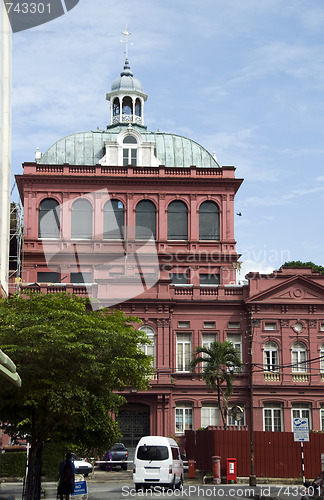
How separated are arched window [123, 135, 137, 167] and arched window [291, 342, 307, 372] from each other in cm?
1979

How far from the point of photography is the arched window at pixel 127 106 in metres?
69.0

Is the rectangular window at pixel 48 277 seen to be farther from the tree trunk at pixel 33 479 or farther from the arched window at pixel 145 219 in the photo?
the tree trunk at pixel 33 479

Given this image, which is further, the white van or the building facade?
the building facade

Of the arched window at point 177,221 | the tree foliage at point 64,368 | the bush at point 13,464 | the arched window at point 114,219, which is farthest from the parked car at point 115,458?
the arched window at point 177,221

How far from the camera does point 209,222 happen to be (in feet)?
203

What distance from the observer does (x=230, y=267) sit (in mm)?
60688

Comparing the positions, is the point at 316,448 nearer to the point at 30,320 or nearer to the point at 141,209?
the point at 30,320

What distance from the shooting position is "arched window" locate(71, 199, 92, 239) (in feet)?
200

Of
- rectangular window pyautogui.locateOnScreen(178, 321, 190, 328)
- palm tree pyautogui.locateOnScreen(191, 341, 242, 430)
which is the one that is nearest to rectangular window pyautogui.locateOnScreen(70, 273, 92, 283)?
rectangular window pyautogui.locateOnScreen(178, 321, 190, 328)

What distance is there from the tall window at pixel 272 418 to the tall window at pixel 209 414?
3.13 m

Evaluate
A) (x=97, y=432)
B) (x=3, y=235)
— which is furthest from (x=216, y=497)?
(x=3, y=235)

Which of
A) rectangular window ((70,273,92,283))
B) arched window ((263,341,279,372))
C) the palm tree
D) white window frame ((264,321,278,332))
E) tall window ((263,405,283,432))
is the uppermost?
rectangular window ((70,273,92,283))

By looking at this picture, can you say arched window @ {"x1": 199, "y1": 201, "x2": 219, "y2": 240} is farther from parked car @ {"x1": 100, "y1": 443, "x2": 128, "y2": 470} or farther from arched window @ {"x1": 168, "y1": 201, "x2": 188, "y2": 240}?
parked car @ {"x1": 100, "y1": 443, "x2": 128, "y2": 470}

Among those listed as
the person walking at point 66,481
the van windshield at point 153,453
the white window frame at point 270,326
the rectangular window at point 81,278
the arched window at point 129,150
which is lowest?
the person walking at point 66,481
